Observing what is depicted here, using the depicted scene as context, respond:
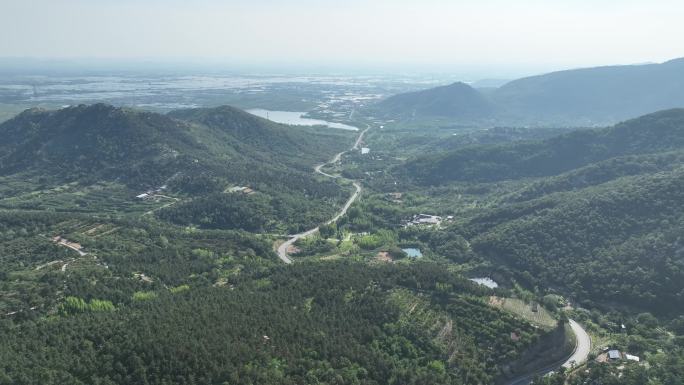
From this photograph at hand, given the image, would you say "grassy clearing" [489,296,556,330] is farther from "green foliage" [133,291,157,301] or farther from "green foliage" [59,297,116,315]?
"green foliage" [59,297,116,315]

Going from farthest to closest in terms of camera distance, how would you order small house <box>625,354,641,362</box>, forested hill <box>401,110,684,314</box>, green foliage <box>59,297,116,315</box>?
forested hill <box>401,110,684,314</box> → small house <box>625,354,641,362</box> → green foliage <box>59,297,116,315</box>

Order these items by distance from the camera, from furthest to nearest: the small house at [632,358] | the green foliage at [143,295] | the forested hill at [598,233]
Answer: the forested hill at [598,233] → the green foliage at [143,295] → the small house at [632,358]

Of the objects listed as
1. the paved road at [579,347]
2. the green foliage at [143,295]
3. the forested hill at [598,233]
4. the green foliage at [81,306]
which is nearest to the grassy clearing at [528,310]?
the paved road at [579,347]

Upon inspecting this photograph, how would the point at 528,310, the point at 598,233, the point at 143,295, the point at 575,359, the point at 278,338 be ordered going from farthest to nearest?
the point at 598,233 → the point at 528,310 → the point at 143,295 → the point at 575,359 → the point at 278,338

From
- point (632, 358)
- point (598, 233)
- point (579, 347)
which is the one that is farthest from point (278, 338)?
point (598, 233)

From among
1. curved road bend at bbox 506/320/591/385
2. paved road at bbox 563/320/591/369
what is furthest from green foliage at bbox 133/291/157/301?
paved road at bbox 563/320/591/369

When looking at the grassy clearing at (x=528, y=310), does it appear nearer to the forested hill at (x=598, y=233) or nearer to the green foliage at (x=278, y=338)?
the green foliage at (x=278, y=338)

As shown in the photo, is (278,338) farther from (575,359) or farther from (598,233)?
(598,233)

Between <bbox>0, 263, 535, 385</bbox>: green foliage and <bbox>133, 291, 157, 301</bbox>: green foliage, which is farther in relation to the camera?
<bbox>133, 291, 157, 301</bbox>: green foliage

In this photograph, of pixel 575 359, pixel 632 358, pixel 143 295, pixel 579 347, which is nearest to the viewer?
pixel 632 358

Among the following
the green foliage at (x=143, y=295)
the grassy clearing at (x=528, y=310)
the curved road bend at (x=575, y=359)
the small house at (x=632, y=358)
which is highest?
the green foliage at (x=143, y=295)
